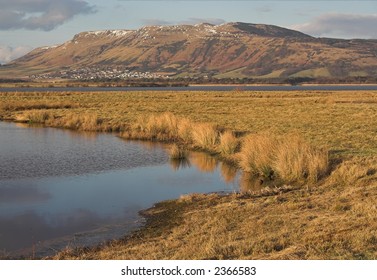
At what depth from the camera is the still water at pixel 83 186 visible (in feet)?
47.3

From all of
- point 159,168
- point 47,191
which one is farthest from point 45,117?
point 47,191

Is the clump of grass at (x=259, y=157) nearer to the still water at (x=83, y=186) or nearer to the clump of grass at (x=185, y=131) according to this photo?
the still water at (x=83, y=186)

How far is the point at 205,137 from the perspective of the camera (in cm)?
3039

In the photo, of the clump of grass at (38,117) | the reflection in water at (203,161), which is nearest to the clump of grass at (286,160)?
the reflection in water at (203,161)

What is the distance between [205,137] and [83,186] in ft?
37.4

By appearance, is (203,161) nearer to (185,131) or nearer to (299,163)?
(185,131)

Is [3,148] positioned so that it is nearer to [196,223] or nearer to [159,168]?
[159,168]

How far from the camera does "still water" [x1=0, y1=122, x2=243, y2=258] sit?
47.3ft

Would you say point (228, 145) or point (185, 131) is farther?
point (185, 131)

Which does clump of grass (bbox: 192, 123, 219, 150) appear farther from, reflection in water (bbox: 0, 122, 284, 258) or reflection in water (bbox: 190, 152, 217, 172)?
reflection in water (bbox: 0, 122, 284, 258)

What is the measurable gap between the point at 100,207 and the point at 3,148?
644 inches

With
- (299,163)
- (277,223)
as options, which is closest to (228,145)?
(299,163)

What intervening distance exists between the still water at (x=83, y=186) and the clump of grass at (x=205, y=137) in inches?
60.6

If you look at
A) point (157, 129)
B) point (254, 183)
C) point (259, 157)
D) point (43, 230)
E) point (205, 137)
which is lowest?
point (43, 230)
